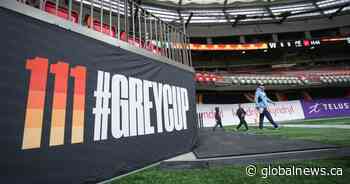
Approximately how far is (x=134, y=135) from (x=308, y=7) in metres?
26.8

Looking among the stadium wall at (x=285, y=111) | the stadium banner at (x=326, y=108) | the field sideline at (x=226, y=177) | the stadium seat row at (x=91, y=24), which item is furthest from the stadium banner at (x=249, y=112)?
the field sideline at (x=226, y=177)

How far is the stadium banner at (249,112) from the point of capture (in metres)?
12.7

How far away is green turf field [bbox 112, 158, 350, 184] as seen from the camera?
5.03 ft

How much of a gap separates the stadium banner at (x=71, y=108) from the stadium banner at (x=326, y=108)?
14538mm

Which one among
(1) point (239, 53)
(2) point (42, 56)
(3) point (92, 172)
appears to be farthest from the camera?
(1) point (239, 53)

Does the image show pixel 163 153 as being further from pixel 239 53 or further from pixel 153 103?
pixel 239 53

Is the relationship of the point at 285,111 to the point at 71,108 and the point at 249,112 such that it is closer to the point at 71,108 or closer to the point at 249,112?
the point at 249,112

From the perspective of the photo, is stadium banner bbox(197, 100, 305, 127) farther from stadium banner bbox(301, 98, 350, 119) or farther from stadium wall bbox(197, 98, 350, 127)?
stadium banner bbox(301, 98, 350, 119)

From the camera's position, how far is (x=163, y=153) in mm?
2488

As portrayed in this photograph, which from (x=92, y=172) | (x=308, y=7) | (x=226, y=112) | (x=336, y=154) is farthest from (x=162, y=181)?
(x=308, y=7)

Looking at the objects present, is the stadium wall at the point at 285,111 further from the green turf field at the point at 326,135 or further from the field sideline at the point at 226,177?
the field sideline at the point at 226,177

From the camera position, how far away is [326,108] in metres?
14.1
